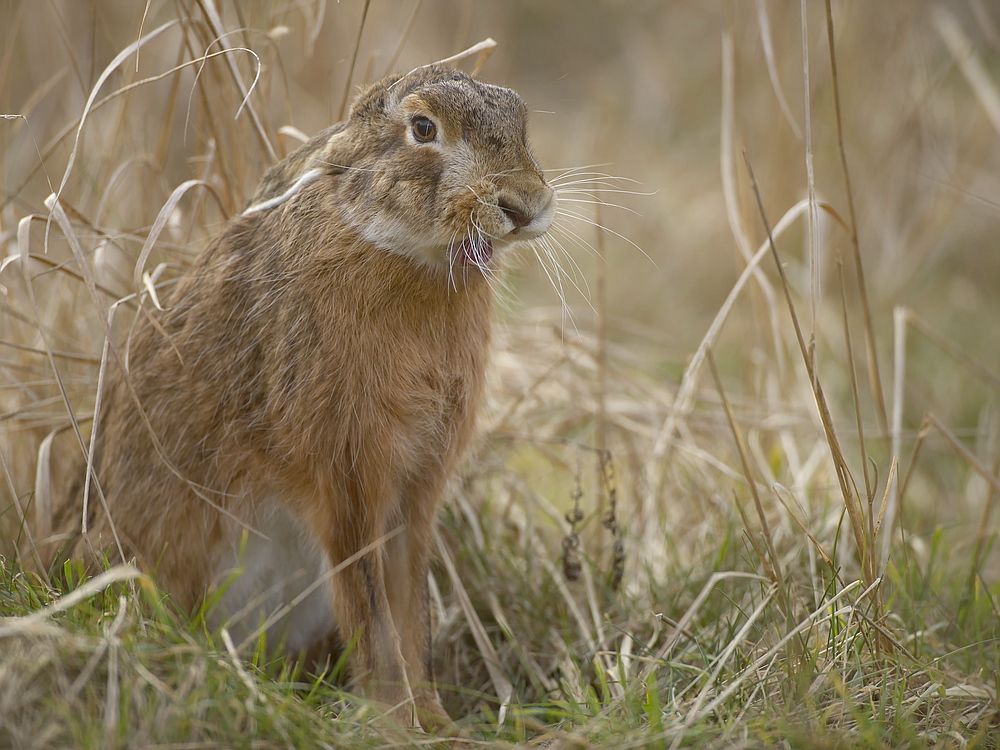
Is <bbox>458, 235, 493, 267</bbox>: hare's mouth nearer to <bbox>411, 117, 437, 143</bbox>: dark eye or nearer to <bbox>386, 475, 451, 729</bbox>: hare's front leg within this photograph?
<bbox>411, 117, 437, 143</bbox>: dark eye

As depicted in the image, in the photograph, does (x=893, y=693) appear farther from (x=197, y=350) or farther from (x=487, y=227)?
(x=197, y=350)

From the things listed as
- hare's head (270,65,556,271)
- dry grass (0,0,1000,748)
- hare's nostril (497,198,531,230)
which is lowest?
dry grass (0,0,1000,748)

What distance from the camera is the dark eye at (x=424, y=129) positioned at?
86.8 inches

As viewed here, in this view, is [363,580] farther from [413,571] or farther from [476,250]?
[476,250]

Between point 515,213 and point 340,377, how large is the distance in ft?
1.93

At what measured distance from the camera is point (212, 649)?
2.04 metres

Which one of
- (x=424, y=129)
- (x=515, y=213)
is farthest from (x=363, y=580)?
(x=424, y=129)

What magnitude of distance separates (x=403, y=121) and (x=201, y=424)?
3.12 ft

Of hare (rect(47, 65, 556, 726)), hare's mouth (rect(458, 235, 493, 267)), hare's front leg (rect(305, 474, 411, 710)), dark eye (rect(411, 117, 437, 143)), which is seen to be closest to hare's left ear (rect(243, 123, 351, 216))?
hare (rect(47, 65, 556, 726))

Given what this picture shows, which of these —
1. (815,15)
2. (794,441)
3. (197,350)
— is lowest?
(794,441)

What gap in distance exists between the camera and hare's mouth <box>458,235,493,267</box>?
216 centimetres

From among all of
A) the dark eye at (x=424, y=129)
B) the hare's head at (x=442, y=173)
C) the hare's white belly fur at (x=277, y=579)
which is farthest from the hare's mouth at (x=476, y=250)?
the hare's white belly fur at (x=277, y=579)

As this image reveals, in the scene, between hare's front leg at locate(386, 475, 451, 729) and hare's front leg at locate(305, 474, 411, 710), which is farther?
hare's front leg at locate(386, 475, 451, 729)

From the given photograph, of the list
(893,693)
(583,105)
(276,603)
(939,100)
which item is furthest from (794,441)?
(583,105)
